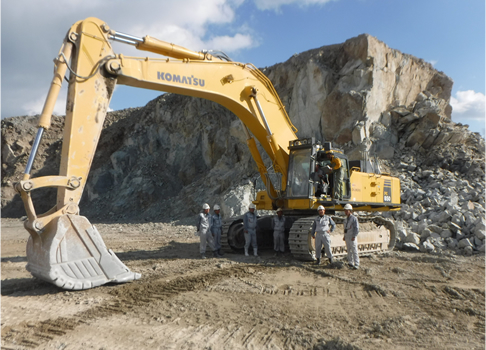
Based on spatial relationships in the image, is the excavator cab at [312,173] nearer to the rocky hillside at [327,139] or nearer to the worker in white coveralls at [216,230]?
the worker in white coveralls at [216,230]

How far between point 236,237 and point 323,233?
9.13 ft

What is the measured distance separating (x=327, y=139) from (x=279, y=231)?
39.3ft

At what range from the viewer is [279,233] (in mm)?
9812

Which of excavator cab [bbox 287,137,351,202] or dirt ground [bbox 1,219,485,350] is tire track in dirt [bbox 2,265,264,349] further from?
excavator cab [bbox 287,137,351,202]

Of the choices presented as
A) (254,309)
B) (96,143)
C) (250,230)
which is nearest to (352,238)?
(250,230)

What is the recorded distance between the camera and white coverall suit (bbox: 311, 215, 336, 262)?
822 centimetres

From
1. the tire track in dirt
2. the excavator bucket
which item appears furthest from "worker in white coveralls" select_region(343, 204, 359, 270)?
the excavator bucket

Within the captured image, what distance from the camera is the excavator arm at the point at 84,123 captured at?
5352mm

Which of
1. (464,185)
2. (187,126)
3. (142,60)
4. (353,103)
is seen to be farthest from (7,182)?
(464,185)

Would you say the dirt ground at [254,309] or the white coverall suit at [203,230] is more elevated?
the white coverall suit at [203,230]

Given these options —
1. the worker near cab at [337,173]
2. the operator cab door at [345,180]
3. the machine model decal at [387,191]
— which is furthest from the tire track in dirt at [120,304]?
the machine model decal at [387,191]

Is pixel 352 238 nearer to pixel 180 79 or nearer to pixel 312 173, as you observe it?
pixel 312 173

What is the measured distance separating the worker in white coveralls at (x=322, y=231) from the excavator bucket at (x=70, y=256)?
4.50 m

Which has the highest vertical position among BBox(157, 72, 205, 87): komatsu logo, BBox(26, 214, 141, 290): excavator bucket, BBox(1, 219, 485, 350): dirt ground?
BBox(157, 72, 205, 87): komatsu logo
